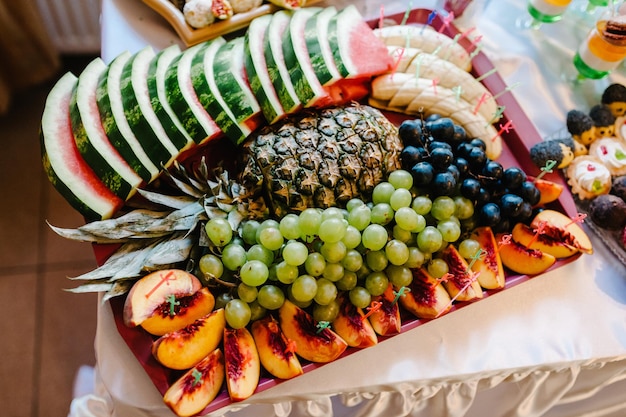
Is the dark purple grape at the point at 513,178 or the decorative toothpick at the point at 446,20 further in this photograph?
the decorative toothpick at the point at 446,20

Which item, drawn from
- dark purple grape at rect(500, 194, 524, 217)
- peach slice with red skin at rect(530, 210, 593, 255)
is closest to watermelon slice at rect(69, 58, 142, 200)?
dark purple grape at rect(500, 194, 524, 217)

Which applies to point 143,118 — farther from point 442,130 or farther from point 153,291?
point 442,130

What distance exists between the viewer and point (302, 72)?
1.14 meters

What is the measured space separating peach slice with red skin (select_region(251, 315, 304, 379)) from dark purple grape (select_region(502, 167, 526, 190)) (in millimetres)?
598

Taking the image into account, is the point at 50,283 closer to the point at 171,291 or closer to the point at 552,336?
the point at 171,291

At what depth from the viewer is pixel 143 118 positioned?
42.4 inches

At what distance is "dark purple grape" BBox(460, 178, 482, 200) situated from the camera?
1.13 m

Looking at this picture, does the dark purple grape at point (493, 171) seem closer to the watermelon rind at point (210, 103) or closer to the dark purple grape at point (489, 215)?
the dark purple grape at point (489, 215)

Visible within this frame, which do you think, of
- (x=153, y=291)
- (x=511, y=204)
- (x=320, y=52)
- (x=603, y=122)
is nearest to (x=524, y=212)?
(x=511, y=204)

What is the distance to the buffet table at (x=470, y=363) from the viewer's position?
3.48 ft

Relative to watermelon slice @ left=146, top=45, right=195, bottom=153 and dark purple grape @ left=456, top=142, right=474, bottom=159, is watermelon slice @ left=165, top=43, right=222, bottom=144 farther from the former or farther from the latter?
dark purple grape @ left=456, top=142, right=474, bottom=159

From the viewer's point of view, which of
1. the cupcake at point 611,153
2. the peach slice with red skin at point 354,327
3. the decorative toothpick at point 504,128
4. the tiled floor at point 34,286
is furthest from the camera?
the tiled floor at point 34,286

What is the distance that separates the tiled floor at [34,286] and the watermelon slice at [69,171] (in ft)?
2.65

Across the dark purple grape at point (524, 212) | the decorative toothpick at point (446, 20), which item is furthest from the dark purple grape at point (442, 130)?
the decorative toothpick at point (446, 20)
